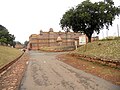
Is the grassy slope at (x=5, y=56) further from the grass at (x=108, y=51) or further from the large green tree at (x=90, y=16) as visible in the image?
the large green tree at (x=90, y=16)

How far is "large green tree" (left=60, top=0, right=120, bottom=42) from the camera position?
54.8 metres

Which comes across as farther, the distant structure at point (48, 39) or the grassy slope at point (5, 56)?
the distant structure at point (48, 39)

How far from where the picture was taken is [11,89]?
10.7 m

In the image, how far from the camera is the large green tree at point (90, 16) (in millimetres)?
54781

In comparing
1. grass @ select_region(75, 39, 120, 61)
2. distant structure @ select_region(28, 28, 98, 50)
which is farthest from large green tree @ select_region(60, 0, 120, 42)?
distant structure @ select_region(28, 28, 98, 50)

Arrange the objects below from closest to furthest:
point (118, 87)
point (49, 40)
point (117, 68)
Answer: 1. point (118, 87)
2. point (117, 68)
3. point (49, 40)

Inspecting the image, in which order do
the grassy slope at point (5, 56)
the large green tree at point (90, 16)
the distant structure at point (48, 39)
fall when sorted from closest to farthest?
1. the grassy slope at point (5, 56)
2. the large green tree at point (90, 16)
3. the distant structure at point (48, 39)

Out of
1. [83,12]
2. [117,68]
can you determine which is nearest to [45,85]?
[117,68]

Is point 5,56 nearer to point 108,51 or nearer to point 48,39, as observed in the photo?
point 108,51

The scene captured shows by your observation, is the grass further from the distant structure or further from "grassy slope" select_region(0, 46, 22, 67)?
the distant structure

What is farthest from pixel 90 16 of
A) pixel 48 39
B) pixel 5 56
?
pixel 48 39

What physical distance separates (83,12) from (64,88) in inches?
1807

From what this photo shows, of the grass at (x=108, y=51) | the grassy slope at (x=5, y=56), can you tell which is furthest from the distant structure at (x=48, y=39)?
the grass at (x=108, y=51)

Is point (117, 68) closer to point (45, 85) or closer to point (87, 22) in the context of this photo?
point (45, 85)
